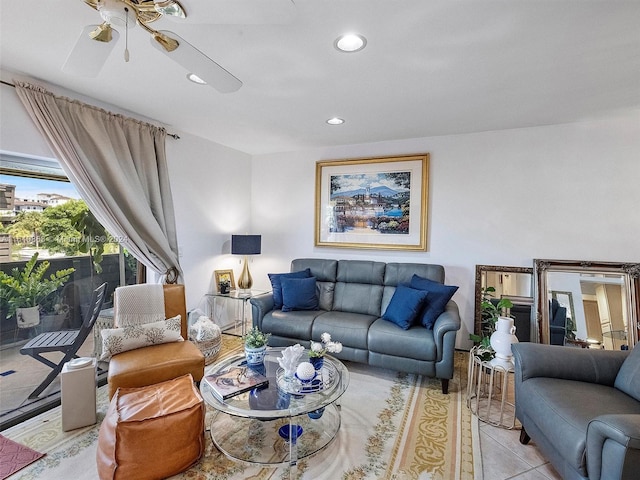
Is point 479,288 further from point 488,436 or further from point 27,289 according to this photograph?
point 27,289

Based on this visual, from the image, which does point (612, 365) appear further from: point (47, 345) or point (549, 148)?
point (47, 345)

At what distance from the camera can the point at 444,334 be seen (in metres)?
2.64

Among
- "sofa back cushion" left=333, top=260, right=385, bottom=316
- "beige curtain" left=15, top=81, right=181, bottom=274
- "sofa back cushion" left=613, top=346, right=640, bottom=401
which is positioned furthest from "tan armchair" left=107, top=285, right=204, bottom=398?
"sofa back cushion" left=613, top=346, right=640, bottom=401

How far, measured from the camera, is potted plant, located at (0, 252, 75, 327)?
95.6 inches

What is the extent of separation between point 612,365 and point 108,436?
2929mm

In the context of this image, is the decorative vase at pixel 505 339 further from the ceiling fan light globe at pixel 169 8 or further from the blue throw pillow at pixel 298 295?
the ceiling fan light globe at pixel 169 8

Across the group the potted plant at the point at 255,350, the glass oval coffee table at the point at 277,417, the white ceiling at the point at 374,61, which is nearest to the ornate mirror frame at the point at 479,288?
the white ceiling at the point at 374,61

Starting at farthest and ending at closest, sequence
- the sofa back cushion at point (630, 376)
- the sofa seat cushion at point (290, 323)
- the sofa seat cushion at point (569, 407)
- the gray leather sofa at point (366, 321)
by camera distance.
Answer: the sofa seat cushion at point (290, 323) < the gray leather sofa at point (366, 321) < the sofa back cushion at point (630, 376) < the sofa seat cushion at point (569, 407)

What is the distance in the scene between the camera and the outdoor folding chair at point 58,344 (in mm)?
2455

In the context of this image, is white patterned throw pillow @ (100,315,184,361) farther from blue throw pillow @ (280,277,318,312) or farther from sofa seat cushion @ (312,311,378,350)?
sofa seat cushion @ (312,311,378,350)

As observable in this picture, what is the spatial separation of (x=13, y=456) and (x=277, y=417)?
1648 mm

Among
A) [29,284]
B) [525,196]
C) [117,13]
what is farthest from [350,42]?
[29,284]

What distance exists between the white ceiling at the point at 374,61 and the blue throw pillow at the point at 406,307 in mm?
1687

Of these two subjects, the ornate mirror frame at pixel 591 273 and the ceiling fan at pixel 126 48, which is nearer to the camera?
the ceiling fan at pixel 126 48
